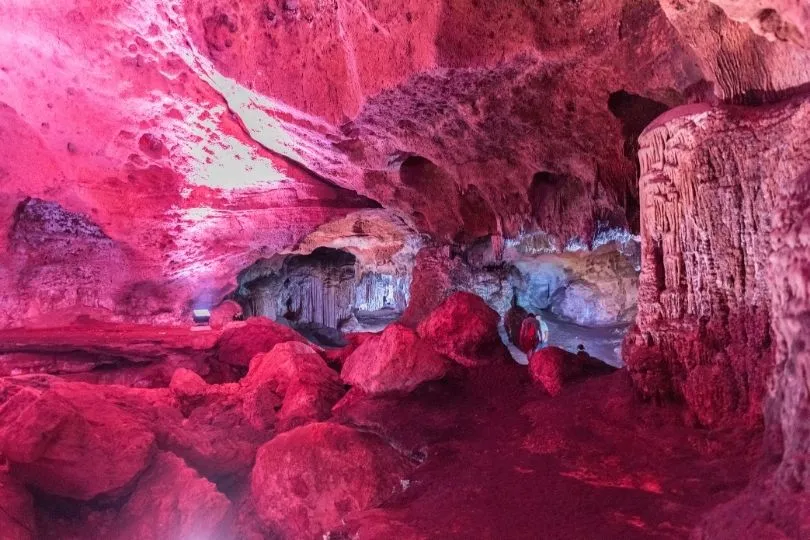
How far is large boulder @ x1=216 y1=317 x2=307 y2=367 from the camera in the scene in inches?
375

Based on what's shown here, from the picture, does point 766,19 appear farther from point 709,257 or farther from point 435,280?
point 435,280

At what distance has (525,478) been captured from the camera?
174 inches

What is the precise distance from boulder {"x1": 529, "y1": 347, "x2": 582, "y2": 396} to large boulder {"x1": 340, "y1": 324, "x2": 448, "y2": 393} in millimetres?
1135

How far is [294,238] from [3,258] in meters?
5.33

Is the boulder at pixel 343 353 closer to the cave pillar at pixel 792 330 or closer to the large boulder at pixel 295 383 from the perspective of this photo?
the large boulder at pixel 295 383

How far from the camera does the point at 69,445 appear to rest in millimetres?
4164

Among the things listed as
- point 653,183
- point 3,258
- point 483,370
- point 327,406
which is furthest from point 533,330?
point 3,258

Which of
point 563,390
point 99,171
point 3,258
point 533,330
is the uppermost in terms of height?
point 99,171

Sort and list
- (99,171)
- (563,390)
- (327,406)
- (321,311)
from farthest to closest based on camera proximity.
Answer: (321,311) < (99,171) < (327,406) < (563,390)

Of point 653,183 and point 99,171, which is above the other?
point 99,171

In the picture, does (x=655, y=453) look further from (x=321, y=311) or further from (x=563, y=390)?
(x=321, y=311)

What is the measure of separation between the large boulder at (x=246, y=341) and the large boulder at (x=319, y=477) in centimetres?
457

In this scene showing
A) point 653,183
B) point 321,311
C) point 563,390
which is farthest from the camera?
point 321,311

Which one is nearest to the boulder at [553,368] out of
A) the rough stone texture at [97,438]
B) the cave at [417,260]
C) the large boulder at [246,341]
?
the cave at [417,260]
